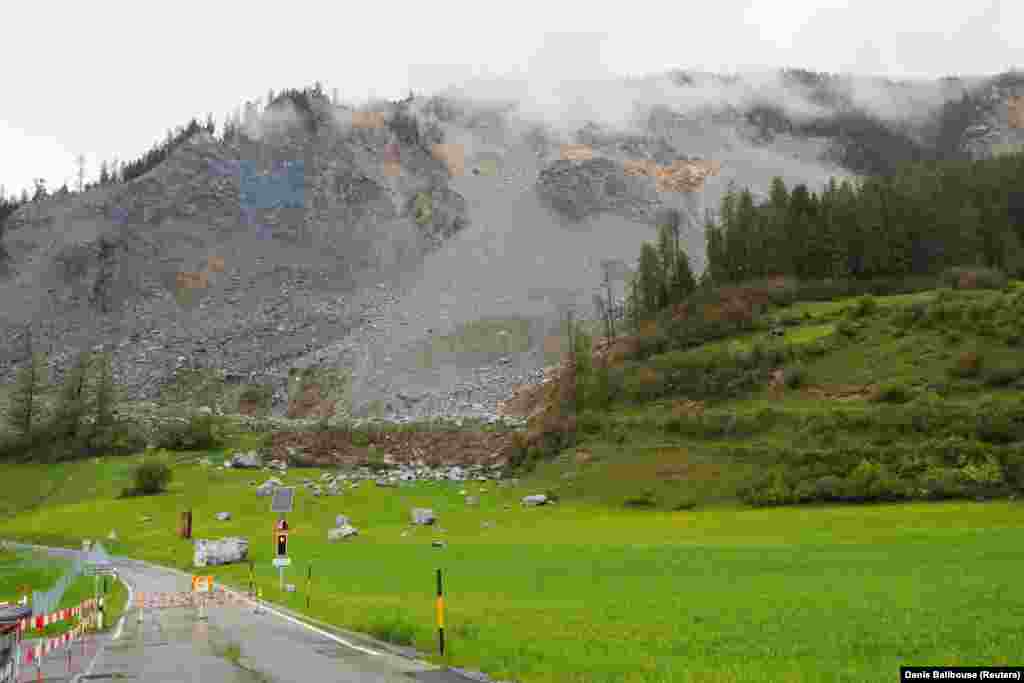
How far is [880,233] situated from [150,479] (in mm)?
100620

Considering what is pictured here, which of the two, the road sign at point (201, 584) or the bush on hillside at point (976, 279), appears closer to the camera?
the road sign at point (201, 584)

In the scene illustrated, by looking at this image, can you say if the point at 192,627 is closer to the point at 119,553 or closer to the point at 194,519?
the point at 119,553

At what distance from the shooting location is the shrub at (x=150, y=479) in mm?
79688

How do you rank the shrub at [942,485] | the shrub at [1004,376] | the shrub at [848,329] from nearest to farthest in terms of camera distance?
the shrub at [942,485]
the shrub at [1004,376]
the shrub at [848,329]

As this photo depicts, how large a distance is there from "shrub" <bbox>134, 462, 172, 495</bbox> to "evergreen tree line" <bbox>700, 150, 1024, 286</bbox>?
7627 centimetres

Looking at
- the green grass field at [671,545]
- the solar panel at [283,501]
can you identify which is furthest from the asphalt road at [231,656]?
the solar panel at [283,501]

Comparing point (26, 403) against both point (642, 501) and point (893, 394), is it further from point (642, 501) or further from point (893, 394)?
point (893, 394)

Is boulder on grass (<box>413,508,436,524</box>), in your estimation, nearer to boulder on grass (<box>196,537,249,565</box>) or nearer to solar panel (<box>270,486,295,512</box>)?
boulder on grass (<box>196,537,249,565</box>)

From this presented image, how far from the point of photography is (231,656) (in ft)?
54.9

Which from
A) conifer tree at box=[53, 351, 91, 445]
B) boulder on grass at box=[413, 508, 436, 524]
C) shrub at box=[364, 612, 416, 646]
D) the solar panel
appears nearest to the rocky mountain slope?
conifer tree at box=[53, 351, 91, 445]

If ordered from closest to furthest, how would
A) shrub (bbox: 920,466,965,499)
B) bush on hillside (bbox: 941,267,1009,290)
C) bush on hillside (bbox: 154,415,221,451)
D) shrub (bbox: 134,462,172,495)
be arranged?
shrub (bbox: 920,466,965,499)
shrub (bbox: 134,462,172,495)
bush on hillside (bbox: 941,267,1009,290)
bush on hillside (bbox: 154,415,221,451)

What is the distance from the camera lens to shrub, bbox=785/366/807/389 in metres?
79.7

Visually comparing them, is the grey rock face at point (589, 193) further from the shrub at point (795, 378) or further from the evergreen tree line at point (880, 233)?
the shrub at point (795, 378)

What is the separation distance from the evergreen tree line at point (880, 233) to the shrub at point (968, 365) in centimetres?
4338
